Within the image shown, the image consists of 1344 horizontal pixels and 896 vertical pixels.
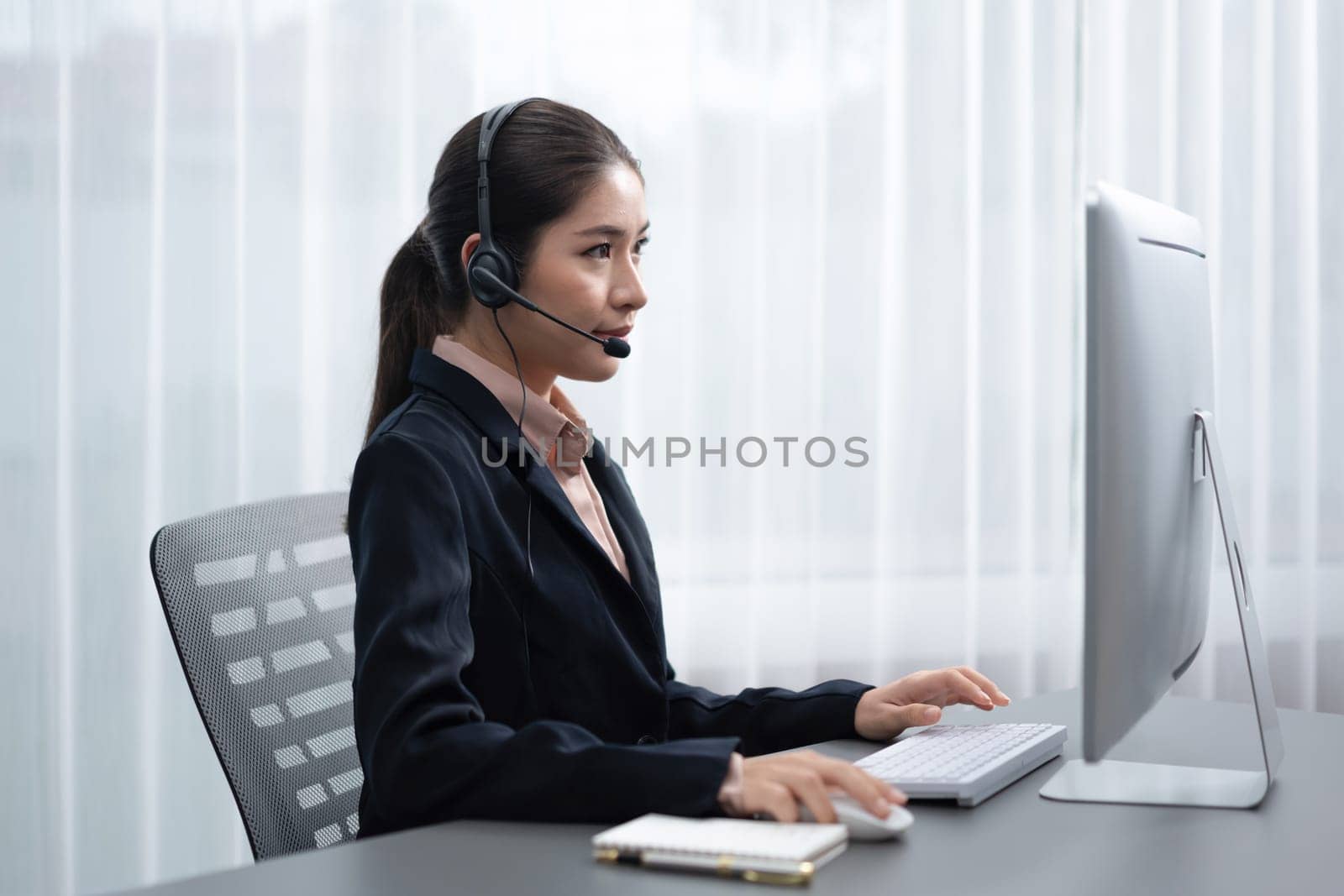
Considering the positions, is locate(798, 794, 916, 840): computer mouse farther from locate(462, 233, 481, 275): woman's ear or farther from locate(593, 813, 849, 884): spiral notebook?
locate(462, 233, 481, 275): woman's ear

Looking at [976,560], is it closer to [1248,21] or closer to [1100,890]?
[1248,21]

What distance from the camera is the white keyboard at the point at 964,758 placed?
885 mm

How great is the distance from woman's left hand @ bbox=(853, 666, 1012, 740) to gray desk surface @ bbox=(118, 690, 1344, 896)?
195mm

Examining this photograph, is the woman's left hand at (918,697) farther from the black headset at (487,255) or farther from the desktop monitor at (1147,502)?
the black headset at (487,255)

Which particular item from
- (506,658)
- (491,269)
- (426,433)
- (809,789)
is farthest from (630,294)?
(809,789)

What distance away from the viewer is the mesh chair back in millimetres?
1114

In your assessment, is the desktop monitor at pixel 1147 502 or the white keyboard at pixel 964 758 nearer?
the desktop monitor at pixel 1147 502

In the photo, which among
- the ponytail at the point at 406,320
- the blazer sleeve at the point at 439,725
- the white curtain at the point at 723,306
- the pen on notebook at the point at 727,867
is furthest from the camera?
the white curtain at the point at 723,306

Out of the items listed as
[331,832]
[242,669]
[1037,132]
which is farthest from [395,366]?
[1037,132]

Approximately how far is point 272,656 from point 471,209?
484 mm

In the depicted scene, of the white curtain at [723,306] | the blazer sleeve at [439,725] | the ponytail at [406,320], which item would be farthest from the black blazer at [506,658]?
the white curtain at [723,306]

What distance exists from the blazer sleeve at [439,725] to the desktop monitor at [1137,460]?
10.3 inches

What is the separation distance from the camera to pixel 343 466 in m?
2.07

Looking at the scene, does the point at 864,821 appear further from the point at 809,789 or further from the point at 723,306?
the point at 723,306
